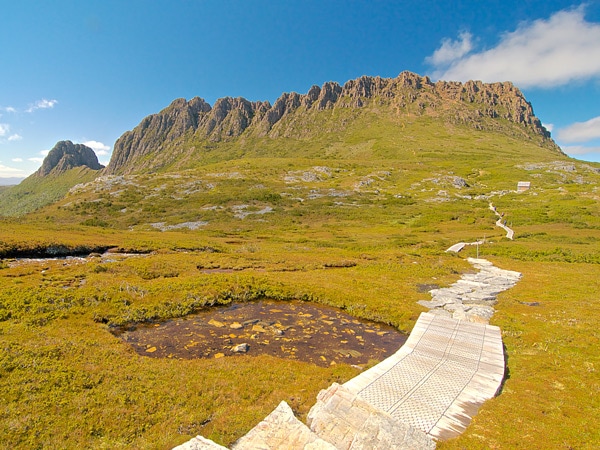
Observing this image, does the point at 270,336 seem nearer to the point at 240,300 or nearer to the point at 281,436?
the point at 240,300

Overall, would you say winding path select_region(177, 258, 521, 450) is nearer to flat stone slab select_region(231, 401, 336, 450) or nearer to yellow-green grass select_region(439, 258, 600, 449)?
flat stone slab select_region(231, 401, 336, 450)

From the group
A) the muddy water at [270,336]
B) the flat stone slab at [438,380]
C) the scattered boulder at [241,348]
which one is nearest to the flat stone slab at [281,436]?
the flat stone slab at [438,380]

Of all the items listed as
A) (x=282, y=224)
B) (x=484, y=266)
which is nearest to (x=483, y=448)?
(x=484, y=266)

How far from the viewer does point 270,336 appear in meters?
20.8

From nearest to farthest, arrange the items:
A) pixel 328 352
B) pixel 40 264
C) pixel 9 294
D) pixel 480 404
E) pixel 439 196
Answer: pixel 480 404 → pixel 328 352 → pixel 9 294 → pixel 40 264 → pixel 439 196

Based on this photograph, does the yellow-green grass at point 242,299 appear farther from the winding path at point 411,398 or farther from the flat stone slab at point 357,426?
the flat stone slab at point 357,426

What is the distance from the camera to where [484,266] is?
43906mm

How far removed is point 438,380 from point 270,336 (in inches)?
423

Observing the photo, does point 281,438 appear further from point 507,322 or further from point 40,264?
point 40,264

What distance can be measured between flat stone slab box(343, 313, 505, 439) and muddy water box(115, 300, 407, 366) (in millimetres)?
2709

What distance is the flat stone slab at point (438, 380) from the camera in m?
11.6

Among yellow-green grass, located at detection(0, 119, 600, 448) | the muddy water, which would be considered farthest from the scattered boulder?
yellow-green grass, located at detection(0, 119, 600, 448)

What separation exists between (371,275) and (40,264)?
39.9 metres

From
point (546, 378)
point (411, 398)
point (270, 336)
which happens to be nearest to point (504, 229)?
point (546, 378)
